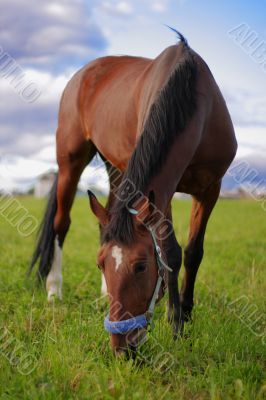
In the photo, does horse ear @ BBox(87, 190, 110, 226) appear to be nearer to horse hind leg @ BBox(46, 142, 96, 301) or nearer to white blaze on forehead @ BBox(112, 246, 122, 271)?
white blaze on forehead @ BBox(112, 246, 122, 271)

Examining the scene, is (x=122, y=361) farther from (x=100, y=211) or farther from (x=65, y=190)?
(x=65, y=190)

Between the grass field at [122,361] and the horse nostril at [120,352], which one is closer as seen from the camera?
the grass field at [122,361]

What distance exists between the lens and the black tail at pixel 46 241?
18.9 ft

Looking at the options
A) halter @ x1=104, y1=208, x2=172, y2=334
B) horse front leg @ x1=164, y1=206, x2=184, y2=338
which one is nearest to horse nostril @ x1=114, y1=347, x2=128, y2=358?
halter @ x1=104, y1=208, x2=172, y2=334

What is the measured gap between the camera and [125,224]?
2.93m

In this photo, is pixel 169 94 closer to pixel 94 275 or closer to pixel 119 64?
pixel 119 64

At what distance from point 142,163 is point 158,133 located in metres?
0.29

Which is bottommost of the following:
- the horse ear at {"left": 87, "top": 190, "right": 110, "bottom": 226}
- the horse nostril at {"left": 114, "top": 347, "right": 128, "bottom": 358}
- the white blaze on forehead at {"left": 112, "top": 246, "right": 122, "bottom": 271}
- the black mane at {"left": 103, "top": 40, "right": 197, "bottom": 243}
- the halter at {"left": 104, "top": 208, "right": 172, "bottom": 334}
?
the horse nostril at {"left": 114, "top": 347, "right": 128, "bottom": 358}

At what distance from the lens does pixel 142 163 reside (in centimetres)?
321

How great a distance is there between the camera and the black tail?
227 inches

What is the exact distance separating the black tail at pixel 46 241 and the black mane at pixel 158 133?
254cm

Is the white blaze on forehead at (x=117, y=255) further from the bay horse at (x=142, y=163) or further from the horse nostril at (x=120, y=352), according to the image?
the horse nostril at (x=120, y=352)

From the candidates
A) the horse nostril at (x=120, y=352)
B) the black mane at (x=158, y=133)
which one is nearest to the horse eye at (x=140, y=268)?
the black mane at (x=158, y=133)

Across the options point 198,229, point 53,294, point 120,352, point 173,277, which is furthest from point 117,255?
point 53,294
